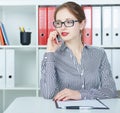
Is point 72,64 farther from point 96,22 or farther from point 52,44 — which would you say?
point 96,22

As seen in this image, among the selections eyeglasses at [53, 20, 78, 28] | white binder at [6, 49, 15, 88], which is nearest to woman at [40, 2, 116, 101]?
eyeglasses at [53, 20, 78, 28]

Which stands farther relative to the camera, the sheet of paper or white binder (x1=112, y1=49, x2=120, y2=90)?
white binder (x1=112, y1=49, x2=120, y2=90)

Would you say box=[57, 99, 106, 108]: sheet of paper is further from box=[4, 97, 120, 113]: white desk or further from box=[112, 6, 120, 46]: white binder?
box=[112, 6, 120, 46]: white binder

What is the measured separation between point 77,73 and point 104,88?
197 mm

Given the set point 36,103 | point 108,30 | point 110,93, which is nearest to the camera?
point 36,103

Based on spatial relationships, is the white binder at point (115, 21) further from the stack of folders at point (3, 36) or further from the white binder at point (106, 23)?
the stack of folders at point (3, 36)

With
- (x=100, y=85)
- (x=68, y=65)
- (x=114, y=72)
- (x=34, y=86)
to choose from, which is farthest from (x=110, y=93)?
(x=34, y=86)

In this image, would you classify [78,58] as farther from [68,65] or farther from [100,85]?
[100,85]

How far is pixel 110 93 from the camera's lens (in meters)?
1.68

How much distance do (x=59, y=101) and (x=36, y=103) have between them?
13 centimetres

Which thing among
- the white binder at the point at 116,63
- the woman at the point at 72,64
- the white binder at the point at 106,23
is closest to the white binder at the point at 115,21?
the white binder at the point at 106,23

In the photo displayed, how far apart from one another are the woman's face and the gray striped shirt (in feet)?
0.40

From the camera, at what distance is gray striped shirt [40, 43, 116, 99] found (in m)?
1.70

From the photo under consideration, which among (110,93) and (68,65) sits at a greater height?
(68,65)
